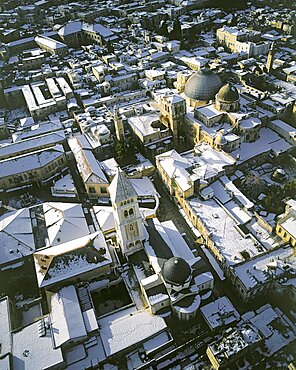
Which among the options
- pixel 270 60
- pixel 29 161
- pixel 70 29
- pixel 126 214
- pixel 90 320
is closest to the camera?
pixel 90 320

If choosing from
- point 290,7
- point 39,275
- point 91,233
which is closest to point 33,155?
point 91,233

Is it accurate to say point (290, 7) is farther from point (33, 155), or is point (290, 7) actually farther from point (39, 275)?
point (39, 275)

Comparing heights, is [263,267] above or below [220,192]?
below

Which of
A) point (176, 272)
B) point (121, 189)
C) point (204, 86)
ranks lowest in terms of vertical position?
point (176, 272)

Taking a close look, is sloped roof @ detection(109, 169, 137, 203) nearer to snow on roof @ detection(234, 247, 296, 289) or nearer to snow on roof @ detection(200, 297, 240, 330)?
snow on roof @ detection(200, 297, 240, 330)

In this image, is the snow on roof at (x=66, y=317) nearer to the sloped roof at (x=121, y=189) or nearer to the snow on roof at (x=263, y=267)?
the sloped roof at (x=121, y=189)

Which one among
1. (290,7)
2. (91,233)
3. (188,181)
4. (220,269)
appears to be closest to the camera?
(220,269)

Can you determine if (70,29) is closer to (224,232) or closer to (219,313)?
(224,232)

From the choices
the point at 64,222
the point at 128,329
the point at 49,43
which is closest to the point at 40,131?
the point at 64,222

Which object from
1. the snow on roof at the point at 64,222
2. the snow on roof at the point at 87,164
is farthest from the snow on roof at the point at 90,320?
the snow on roof at the point at 87,164
